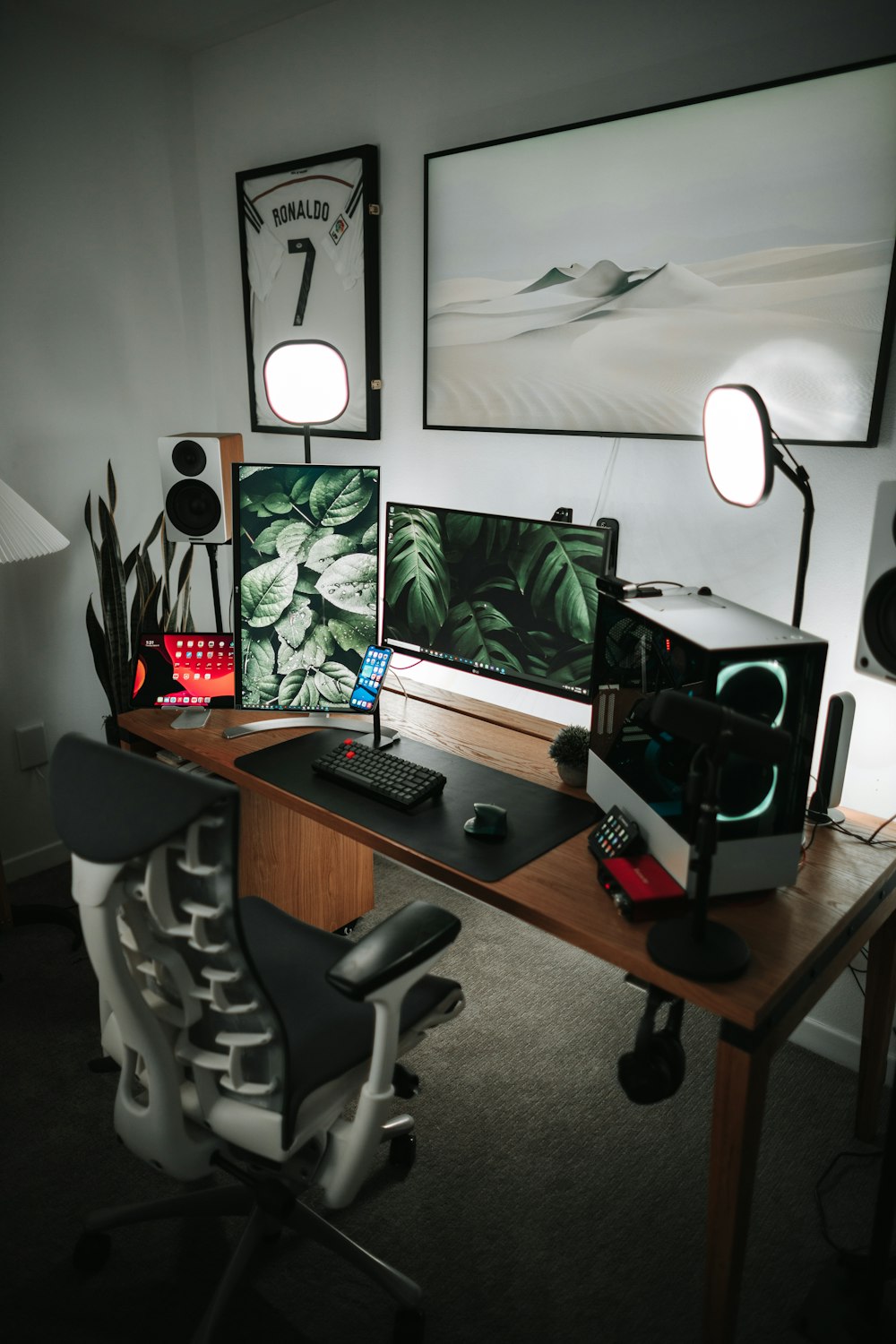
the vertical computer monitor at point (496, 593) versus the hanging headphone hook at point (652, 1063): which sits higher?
the vertical computer monitor at point (496, 593)

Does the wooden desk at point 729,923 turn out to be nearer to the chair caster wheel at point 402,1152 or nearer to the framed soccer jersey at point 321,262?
the chair caster wheel at point 402,1152

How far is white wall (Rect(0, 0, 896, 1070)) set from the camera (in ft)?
6.30

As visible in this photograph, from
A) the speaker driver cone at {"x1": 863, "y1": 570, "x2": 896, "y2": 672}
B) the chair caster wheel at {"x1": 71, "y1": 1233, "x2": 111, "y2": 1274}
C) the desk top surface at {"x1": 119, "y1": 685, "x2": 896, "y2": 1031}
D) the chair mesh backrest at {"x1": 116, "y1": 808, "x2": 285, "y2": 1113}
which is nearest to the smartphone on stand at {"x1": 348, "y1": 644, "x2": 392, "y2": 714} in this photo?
the desk top surface at {"x1": 119, "y1": 685, "x2": 896, "y2": 1031}

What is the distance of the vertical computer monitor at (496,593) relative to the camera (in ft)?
6.16

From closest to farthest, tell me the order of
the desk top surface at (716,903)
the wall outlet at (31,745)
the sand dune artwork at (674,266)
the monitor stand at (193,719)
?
1. the desk top surface at (716,903)
2. the sand dune artwork at (674,266)
3. the monitor stand at (193,719)
4. the wall outlet at (31,745)

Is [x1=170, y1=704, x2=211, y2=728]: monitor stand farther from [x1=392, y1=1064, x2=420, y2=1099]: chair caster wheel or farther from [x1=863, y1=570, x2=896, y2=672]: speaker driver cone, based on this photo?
[x1=863, y1=570, x2=896, y2=672]: speaker driver cone

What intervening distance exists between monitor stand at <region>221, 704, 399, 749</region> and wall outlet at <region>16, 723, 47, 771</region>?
1.08m

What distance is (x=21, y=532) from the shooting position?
228 centimetres

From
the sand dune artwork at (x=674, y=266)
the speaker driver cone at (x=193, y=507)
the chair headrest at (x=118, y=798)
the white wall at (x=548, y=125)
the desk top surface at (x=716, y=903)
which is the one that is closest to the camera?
the chair headrest at (x=118, y=798)

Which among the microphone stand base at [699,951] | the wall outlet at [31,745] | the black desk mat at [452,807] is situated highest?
the black desk mat at [452,807]

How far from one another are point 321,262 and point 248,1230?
8.42 feet

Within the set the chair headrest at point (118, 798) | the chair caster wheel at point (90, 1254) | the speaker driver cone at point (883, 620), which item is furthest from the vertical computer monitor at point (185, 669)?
the speaker driver cone at point (883, 620)

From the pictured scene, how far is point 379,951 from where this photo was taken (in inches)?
49.4

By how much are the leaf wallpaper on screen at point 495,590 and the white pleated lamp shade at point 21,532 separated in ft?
3.06
